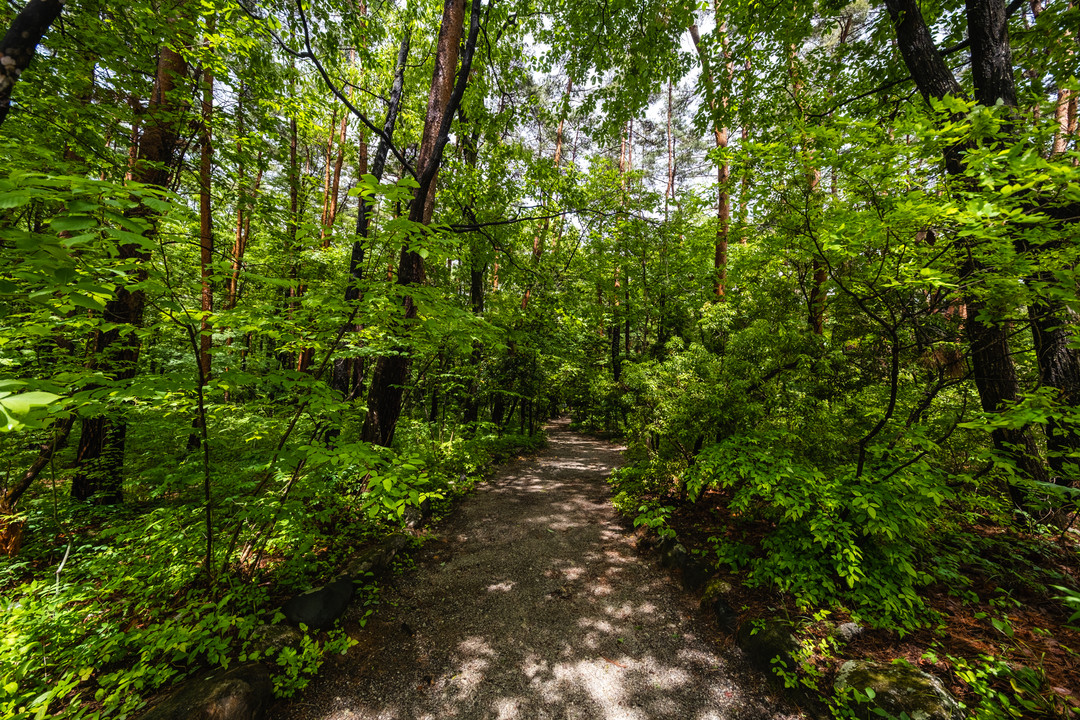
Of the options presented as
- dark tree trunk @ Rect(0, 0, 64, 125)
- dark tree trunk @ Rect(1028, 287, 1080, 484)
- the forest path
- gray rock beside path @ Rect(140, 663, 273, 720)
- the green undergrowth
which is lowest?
the forest path

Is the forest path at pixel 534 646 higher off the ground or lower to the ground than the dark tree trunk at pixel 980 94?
lower

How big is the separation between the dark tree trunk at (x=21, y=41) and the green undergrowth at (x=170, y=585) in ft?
8.07

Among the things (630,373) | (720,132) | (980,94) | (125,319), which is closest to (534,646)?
(630,373)

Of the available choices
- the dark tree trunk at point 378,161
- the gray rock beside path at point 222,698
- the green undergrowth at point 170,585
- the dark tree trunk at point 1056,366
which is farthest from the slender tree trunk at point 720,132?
the gray rock beside path at point 222,698

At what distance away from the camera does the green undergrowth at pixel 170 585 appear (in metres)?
2.19

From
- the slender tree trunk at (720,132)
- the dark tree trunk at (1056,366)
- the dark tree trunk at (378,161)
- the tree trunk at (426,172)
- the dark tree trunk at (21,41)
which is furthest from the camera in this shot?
the dark tree trunk at (378,161)

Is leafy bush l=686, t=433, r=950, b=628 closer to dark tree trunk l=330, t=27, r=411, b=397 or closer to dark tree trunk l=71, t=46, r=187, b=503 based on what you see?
dark tree trunk l=330, t=27, r=411, b=397

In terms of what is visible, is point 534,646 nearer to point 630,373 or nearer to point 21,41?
point 630,373

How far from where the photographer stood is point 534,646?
10.1 ft

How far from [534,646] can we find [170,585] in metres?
3.06

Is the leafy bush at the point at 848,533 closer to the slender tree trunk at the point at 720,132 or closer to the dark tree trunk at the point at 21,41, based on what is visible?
the slender tree trunk at the point at 720,132

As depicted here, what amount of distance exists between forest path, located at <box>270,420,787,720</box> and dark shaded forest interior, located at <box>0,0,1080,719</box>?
352 millimetres

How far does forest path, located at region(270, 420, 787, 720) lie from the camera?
253 centimetres


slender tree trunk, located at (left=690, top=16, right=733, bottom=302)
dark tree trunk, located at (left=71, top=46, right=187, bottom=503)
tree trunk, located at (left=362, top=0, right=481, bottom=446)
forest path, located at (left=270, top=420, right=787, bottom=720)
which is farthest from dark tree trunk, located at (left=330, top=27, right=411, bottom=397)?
slender tree trunk, located at (left=690, top=16, right=733, bottom=302)
